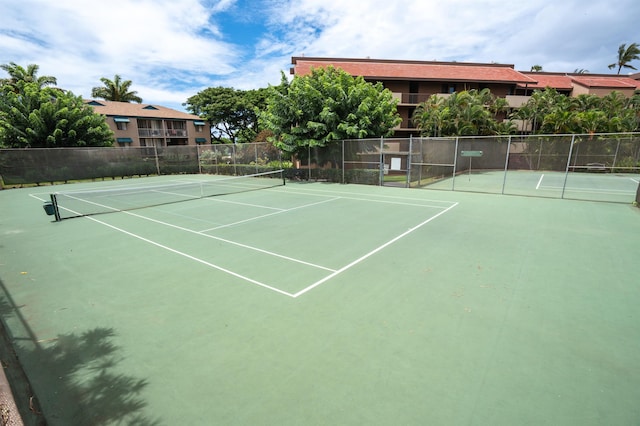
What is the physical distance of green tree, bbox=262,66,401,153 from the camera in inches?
733

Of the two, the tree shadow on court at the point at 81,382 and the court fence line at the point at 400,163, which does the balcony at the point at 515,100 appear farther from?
the tree shadow on court at the point at 81,382

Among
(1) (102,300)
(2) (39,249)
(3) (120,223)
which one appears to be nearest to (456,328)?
(1) (102,300)

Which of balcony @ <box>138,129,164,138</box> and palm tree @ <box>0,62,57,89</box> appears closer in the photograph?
palm tree @ <box>0,62,57,89</box>

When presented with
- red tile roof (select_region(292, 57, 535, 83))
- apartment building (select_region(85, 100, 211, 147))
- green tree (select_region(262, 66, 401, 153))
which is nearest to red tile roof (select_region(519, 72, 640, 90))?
red tile roof (select_region(292, 57, 535, 83))

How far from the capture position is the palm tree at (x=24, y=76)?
88.8ft

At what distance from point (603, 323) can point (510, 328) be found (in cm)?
131

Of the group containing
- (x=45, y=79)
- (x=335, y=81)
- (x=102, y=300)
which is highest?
(x=45, y=79)

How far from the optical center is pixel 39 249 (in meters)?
7.32

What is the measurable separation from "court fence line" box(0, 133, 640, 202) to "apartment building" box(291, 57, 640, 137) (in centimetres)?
860

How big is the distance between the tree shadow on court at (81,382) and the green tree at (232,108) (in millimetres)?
49684

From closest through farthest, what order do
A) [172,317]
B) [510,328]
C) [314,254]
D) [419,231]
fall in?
[510,328] < [172,317] < [314,254] < [419,231]

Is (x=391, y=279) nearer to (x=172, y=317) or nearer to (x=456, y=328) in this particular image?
(x=456, y=328)

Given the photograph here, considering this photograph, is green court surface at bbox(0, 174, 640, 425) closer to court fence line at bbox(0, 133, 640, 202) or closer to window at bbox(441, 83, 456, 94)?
court fence line at bbox(0, 133, 640, 202)

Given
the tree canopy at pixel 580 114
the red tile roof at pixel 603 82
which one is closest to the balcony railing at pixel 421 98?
the tree canopy at pixel 580 114
